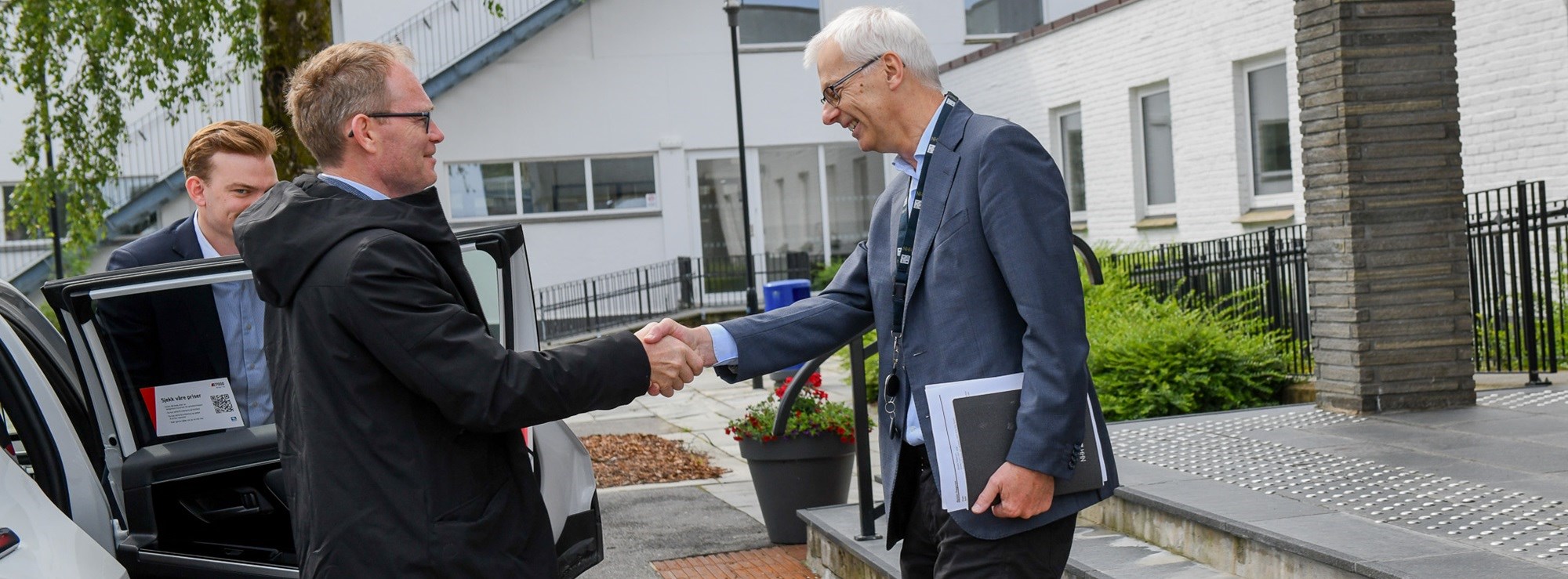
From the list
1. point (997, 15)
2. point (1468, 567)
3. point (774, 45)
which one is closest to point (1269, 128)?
point (997, 15)

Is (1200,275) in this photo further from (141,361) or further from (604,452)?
(141,361)

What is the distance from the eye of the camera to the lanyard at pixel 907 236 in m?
2.89

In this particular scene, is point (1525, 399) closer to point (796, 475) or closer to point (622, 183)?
point (796, 475)

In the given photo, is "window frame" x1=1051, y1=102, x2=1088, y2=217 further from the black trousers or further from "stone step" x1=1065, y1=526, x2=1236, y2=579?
the black trousers

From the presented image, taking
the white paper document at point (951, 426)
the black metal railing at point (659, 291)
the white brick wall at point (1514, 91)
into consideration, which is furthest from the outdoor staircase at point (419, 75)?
the white paper document at point (951, 426)

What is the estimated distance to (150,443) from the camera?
3.94 meters

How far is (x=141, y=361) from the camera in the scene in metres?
3.91

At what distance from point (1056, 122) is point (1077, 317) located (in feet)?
55.5

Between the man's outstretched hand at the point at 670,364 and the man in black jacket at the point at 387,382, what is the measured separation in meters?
0.28

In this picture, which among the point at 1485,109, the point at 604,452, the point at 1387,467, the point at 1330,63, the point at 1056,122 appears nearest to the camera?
the point at 1387,467

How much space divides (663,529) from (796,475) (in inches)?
45.0

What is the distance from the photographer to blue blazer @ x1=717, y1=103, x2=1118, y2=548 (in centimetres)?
266

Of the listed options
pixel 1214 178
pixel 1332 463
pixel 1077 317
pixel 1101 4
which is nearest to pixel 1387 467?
pixel 1332 463

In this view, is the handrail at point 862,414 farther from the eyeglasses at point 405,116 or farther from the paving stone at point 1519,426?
the eyeglasses at point 405,116
